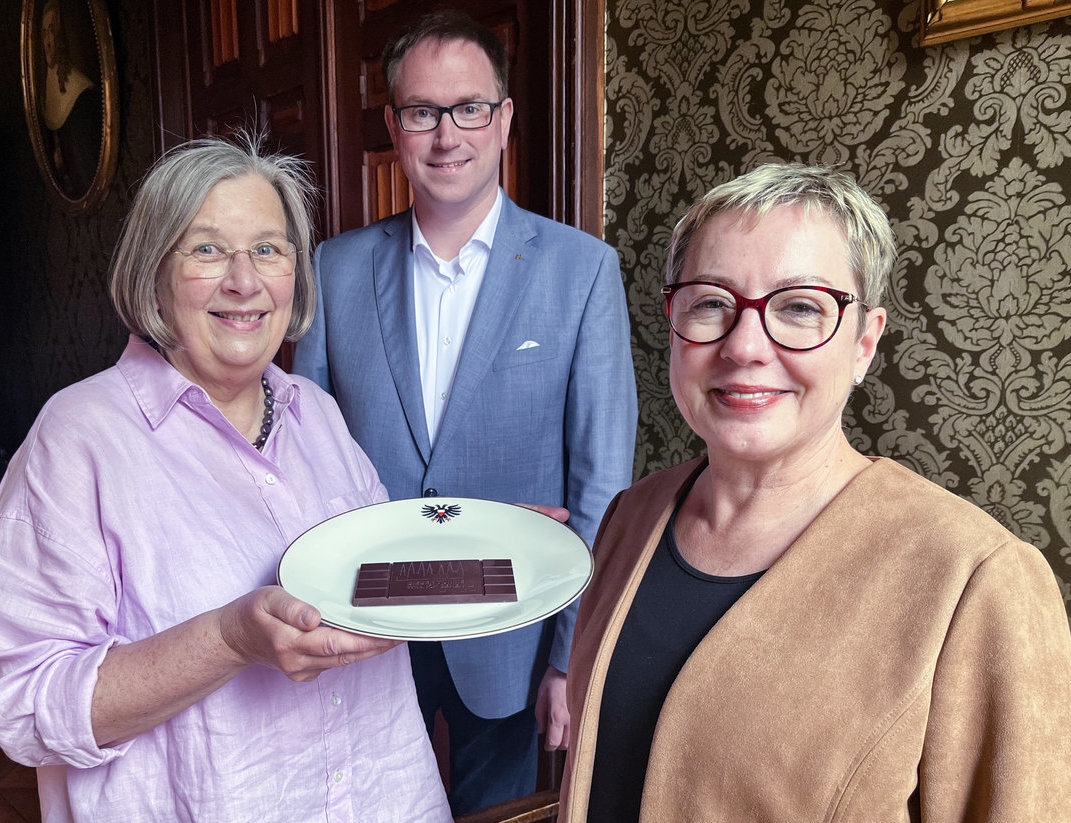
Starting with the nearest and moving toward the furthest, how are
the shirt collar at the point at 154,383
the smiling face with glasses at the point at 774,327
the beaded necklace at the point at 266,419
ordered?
the smiling face with glasses at the point at 774,327, the shirt collar at the point at 154,383, the beaded necklace at the point at 266,419

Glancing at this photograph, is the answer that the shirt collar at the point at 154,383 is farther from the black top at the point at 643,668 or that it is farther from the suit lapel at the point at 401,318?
the black top at the point at 643,668

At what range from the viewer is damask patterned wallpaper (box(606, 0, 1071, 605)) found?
A: 1.42 m

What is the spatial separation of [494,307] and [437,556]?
689 millimetres

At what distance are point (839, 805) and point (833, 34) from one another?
1.48m

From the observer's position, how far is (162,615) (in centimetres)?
108

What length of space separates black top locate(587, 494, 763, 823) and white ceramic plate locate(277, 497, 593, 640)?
0.33ft

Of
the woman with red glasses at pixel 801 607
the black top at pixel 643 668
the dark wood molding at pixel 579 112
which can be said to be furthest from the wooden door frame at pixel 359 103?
the black top at pixel 643 668

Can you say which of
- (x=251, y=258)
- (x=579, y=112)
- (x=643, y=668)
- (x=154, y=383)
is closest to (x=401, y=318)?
(x=251, y=258)

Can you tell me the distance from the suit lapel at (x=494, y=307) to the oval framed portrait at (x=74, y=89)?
3336 millimetres

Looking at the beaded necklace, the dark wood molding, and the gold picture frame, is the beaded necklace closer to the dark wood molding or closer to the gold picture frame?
the dark wood molding

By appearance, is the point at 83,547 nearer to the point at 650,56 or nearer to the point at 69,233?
the point at 650,56

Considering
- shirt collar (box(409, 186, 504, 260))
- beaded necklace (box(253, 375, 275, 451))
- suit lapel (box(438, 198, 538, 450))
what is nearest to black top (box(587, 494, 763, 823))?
beaded necklace (box(253, 375, 275, 451))

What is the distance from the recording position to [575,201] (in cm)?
218

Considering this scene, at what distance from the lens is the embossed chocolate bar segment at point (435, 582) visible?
105 centimetres
